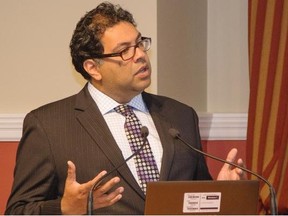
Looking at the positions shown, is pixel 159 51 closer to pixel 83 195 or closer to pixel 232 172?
pixel 232 172

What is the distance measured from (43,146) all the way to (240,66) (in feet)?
4.67

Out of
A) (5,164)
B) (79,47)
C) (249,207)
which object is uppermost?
(79,47)

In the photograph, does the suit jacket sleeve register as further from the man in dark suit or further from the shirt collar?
the shirt collar

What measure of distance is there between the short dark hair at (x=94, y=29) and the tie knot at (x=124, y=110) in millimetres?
243

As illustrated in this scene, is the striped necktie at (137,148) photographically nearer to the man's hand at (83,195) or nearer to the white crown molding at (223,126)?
the man's hand at (83,195)

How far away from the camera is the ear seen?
332 cm

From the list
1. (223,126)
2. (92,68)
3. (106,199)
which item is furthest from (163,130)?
(223,126)

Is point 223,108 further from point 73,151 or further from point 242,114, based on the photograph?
point 73,151

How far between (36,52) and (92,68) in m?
0.80

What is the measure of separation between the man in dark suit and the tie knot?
2cm

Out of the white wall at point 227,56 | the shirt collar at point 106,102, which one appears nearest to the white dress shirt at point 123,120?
the shirt collar at point 106,102

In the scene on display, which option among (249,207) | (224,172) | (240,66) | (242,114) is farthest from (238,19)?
(249,207)

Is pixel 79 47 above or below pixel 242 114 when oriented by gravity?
above

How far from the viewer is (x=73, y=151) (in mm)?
3166
